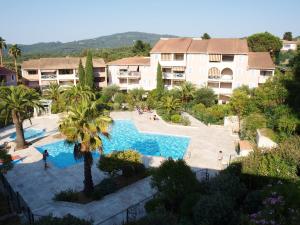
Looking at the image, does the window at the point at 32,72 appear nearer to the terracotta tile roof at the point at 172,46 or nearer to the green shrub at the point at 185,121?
the terracotta tile roof at the point at 172,46

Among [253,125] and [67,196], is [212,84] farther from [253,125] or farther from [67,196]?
[67,196]

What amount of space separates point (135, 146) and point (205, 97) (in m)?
16.8

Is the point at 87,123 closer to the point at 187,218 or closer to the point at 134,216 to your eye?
the point at 134,216

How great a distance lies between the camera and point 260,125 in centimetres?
2772

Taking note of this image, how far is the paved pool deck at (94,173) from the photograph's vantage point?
16.8 meters

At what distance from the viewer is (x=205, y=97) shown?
139ft

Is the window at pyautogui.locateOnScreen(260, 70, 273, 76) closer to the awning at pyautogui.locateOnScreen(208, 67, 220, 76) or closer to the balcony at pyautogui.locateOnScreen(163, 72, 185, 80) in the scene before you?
the awning at pyautogui.locateOnScreen(208, 67, 220, 76)

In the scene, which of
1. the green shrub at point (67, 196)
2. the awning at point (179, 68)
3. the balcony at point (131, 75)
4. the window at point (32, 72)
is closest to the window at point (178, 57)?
the awning at point (179, 68)

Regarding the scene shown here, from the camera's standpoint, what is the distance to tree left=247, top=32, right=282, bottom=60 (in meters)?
72.2

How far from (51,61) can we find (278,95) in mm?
44684

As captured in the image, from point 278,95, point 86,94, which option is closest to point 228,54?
point 278,95

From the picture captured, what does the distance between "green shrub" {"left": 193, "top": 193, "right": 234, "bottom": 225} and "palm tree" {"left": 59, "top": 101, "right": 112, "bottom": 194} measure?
731 centimetres

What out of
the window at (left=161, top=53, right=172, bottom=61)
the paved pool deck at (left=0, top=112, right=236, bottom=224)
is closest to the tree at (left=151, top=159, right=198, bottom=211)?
the paved pool deck at (left=0, top=112, right=236, bottom=224)

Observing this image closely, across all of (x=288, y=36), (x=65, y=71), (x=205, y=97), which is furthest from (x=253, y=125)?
(x=288, y=36)
